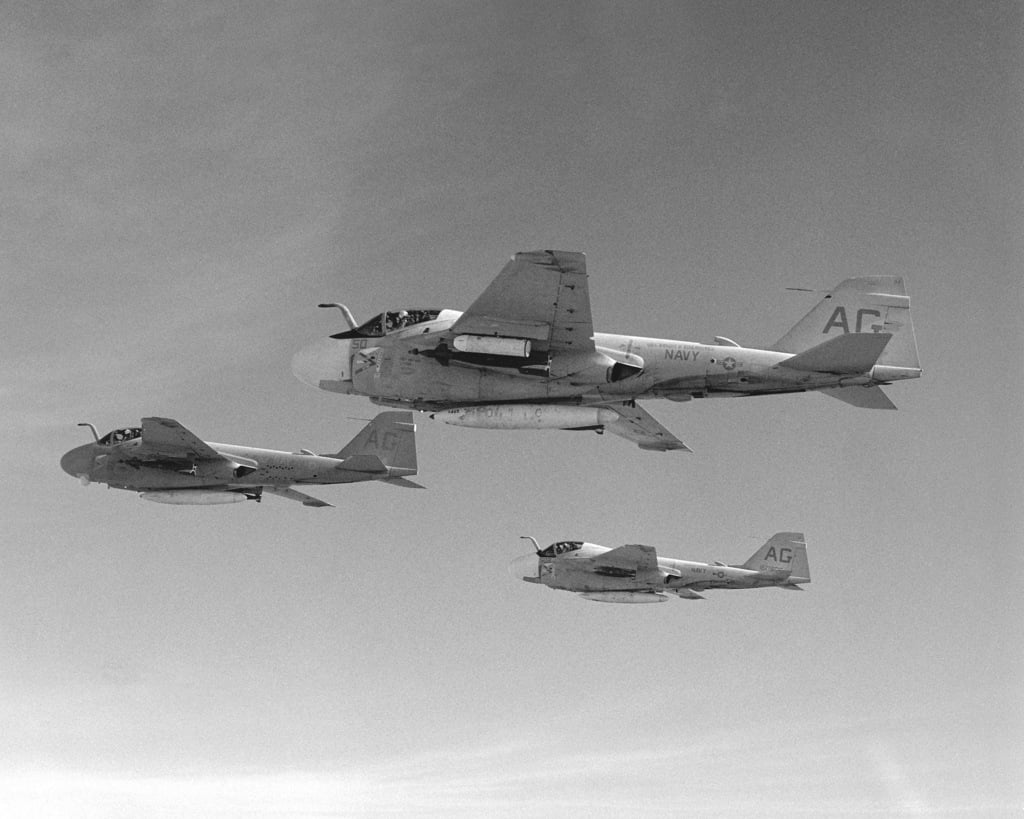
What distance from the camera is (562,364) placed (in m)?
49.2

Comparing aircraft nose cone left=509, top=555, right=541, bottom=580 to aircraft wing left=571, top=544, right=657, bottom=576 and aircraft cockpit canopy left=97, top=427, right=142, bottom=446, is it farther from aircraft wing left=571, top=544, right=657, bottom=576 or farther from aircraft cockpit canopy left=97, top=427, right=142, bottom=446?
aircraft cockpit canopy left=97, top=427, right=142, bottom=446

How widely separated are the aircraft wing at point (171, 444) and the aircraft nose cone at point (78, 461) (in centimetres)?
404

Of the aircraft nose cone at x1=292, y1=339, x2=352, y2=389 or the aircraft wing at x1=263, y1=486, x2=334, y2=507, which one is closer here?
the aircraft nose cone at x1=292, y1=339, x2=352, y2=389

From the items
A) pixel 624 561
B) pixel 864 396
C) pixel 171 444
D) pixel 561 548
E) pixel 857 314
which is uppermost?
pixel 171 444

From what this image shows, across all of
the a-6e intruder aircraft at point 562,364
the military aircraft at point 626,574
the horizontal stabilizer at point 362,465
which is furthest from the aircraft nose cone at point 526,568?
the a-6e intruder aircraft at point 562,364

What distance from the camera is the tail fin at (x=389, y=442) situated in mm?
74750

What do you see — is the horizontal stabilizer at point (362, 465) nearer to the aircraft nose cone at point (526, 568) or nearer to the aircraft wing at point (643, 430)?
the aircraft wing at point (643, 430)

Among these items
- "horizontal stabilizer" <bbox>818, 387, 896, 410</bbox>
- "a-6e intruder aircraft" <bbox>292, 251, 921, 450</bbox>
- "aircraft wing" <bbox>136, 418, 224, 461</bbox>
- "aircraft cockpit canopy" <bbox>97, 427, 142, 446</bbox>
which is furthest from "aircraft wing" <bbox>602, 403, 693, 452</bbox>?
"aircraft cockpit canopy" <bbox>97, 427, 142, 446</bbox>

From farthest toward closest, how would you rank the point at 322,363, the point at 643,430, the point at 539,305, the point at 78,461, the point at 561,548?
the point at 561,548 → the point at 78,461 → the point at 643,430 → the point at 322,363 → the point at 539,305

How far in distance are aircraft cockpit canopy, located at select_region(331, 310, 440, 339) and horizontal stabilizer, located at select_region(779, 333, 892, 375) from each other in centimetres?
1485

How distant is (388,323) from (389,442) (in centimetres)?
2373

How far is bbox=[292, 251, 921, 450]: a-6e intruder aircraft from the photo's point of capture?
1896 inches

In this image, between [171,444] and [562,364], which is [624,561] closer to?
[171,444]

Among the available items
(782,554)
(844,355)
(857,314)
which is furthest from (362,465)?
(782,554)
